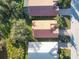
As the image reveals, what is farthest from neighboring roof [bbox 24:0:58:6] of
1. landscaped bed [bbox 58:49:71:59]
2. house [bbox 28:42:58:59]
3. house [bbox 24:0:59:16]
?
landscaped bed [bbox 58:49:71:59]

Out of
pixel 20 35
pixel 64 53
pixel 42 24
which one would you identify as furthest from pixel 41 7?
pixel 64 53

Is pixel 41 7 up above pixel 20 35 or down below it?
above

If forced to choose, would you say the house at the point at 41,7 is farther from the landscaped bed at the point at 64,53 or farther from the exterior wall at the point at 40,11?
the landscaped bed at the point at 64,53

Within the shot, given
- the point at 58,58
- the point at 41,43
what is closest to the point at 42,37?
the point at 41,43

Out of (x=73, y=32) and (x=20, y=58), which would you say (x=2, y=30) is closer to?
(x=20, y=58)

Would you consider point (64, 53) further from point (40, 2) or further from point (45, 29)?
point (40, 2)

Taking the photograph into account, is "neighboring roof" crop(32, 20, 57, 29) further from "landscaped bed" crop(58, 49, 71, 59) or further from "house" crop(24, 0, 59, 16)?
"landscaped bed" crop(58, 49, 71, 59)
